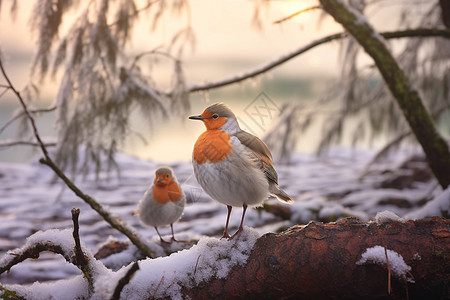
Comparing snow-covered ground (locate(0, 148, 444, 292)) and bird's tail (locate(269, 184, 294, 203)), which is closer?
bird's tail (locate(269, 184, 294, 203))

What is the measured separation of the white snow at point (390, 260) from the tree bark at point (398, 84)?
1855mm

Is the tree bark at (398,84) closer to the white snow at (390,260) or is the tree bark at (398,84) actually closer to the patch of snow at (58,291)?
the white snow at (390,260)

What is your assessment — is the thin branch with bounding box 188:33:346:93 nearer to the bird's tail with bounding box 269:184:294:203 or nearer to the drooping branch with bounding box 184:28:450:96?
the drooping branch with bounding box 184:28:450:96

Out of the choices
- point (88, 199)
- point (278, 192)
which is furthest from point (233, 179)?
point (88, 199)

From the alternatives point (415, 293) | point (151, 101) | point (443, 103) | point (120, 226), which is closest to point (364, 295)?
point (415, 293)

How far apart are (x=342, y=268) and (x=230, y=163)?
0.49 meters

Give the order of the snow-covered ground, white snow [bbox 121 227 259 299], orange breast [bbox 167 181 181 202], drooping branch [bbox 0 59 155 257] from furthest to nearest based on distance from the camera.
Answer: the snow-covered ground → orange breast [bbox 167 181 181 202] → drooping branch [bbox 0 59 155 257] → white snow [bbox 121 227 259 299]

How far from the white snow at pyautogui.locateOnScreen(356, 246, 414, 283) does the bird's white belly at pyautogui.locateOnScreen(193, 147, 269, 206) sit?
15.1 inches

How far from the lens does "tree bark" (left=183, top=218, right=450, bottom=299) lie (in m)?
1.26

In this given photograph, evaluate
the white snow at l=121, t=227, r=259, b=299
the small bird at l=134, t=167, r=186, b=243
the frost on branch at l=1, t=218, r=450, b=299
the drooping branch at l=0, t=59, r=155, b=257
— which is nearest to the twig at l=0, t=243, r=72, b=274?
the frost on branch at l=1, t=218, r=450, b=299

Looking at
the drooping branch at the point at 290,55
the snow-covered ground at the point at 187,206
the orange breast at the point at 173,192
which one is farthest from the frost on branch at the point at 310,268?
the drooping branch at the point at 290,55

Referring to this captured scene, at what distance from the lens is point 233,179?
1322 mm

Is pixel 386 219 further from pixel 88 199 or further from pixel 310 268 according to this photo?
pixel 88 199

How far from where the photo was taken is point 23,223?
3.39 meters
